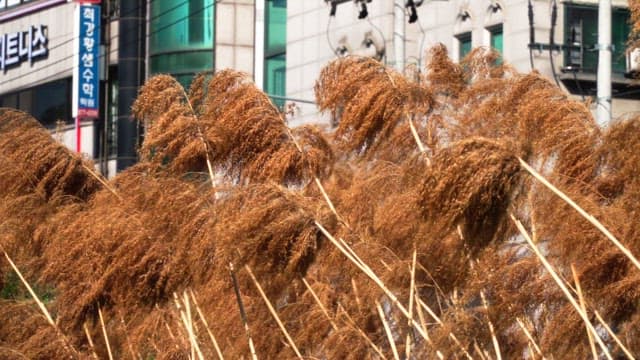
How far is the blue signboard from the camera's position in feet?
165

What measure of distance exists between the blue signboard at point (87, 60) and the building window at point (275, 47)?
872cm

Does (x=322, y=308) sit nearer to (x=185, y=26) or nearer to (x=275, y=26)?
(x=275, y=26)

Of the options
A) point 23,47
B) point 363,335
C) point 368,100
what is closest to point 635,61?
point 368,100

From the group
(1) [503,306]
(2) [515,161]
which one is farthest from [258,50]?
(2) [515,161]

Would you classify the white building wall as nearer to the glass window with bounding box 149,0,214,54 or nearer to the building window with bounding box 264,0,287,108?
the glass window with bounding box 149,0,214,54

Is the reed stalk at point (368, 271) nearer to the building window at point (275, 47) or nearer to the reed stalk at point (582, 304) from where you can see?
the reed stalk at point (582, 304)

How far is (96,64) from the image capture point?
166ft

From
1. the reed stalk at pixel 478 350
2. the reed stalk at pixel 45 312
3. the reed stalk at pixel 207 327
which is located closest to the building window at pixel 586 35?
the reed stalk at pixel 45 312

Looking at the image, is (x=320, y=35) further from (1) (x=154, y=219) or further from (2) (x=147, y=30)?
(1) (x=154, y=219)

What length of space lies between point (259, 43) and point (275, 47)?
0.86 metres

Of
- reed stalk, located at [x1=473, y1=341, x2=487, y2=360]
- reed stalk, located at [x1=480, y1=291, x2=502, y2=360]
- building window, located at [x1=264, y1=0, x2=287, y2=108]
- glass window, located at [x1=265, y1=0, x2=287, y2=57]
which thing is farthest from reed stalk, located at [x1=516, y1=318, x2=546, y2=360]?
glass window, located at [x1=265, y1=0, x2=287, y2=57]

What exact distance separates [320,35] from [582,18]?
844 centimetres

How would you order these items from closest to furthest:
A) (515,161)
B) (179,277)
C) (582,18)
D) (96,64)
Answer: (515,161) → (179,277) → (582,18) → (96,64)

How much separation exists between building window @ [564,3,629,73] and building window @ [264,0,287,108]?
10.9 meters
